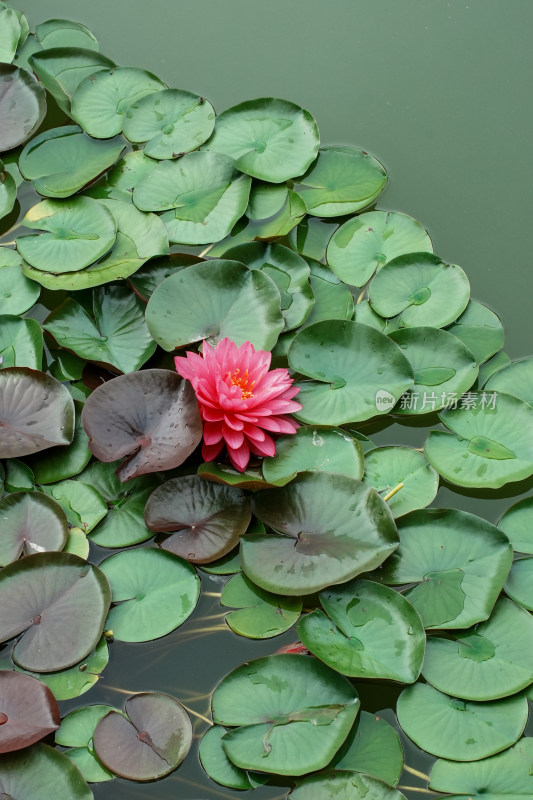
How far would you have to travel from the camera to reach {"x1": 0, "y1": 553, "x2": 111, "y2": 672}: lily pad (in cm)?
202

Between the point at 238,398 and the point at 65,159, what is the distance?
1481 millimetres

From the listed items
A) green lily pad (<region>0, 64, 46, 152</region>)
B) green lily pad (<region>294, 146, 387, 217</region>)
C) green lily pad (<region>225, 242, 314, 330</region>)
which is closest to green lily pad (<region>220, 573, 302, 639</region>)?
green lily pad (<region>225, 242, 314, 330</region>)

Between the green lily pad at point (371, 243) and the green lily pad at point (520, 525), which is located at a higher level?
the green lily pad at point (371, 243)

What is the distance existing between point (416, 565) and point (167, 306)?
115 cm

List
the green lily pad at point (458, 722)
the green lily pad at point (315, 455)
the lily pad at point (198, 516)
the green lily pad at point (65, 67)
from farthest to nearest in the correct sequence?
the green lily pad at point (65, 67) < the green lily pad at point (315, 455) < the lily pad at point (198, 516) < the green lily pad at point (458, 722)

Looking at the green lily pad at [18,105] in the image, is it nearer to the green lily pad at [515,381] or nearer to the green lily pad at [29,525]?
the green lily pad at [29,525]

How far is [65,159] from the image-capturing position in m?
3.09

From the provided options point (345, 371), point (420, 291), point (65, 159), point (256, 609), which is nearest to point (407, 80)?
point (420, 291)

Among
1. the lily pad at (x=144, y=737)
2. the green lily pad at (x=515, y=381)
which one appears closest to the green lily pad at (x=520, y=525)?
the green lily pad at (x=515, y=381)

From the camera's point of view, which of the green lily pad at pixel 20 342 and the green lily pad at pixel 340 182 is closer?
the green lily pad at pixel 20 342

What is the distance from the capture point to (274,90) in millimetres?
3475

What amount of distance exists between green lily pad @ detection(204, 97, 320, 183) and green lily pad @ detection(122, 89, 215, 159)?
Answer: 0.07 meters

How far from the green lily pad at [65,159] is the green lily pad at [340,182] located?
797mm

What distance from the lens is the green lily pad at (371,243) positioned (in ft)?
9.25
